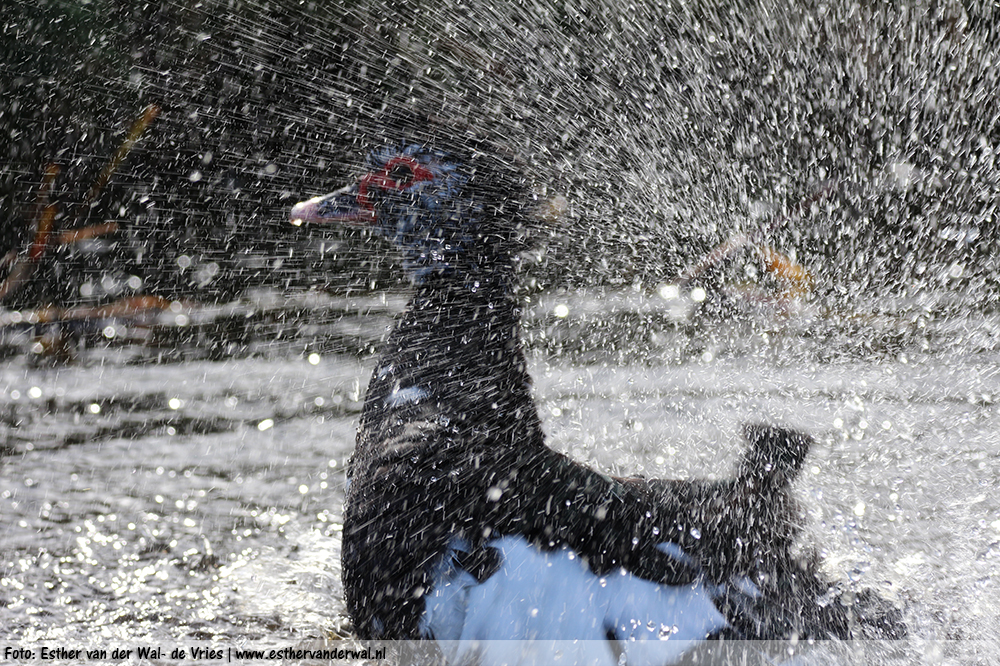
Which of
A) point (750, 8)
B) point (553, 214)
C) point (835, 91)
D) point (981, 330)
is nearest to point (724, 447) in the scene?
point (553, 214)

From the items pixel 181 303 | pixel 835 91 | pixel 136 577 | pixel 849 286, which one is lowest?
pixel 181 303

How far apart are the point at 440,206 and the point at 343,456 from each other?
132 centimetres

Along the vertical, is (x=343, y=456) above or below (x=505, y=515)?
below

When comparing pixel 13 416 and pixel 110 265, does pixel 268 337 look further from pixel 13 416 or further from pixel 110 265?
pixel 110 265

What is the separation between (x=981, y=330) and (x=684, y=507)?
3.64 meters

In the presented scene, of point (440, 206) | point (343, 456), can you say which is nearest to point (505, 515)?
point (440, 206)

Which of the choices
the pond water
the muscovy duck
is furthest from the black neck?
the pond water

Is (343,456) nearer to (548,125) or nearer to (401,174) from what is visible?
(401,174)

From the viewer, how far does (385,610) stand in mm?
A: 1753

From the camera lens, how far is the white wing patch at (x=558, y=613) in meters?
1.62

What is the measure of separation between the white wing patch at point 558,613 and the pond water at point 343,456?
518mm

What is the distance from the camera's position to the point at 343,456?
3.22 metres

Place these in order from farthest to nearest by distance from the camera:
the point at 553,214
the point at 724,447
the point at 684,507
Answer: the point at 724,447 → the point at 553,214 → the point at 684,507

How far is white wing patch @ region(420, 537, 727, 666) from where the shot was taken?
5.31 feet
